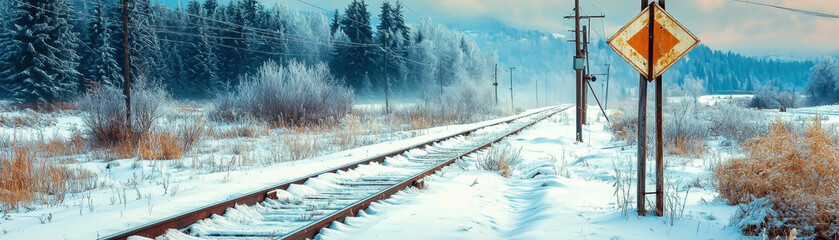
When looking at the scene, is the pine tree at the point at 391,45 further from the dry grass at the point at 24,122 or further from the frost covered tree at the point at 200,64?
the dry grass at the point at 24,122

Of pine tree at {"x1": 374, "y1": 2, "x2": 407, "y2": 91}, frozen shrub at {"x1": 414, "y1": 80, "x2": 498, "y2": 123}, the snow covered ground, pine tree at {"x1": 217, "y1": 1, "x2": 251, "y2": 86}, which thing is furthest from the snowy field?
pine tree at {"x1": 374, "y1": 2, "x2": 407, "y2": 91}

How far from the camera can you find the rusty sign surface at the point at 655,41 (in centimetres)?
517

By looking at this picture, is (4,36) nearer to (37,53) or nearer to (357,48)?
(37,53)

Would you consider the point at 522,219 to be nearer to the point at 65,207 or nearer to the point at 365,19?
the point at 65,207

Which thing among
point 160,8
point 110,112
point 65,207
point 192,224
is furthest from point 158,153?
point 160,8

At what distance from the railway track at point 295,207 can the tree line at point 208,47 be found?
3656 cm

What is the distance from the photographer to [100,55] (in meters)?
48.9

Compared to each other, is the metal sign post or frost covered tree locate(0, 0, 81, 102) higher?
frost covered tree locate(0, 0, 81, 102)

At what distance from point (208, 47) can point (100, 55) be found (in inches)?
592

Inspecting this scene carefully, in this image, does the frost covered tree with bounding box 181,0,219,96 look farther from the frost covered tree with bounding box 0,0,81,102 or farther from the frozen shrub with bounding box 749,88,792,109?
the frozen shrub with bounding box 749,88,792,109

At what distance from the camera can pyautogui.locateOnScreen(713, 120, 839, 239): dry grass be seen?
4516 mm

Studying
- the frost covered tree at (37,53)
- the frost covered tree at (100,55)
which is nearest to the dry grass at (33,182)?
the frost covered tree at (37,53)

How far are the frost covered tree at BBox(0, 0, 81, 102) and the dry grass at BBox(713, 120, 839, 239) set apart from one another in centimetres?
4664

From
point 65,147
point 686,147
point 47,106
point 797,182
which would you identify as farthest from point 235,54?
point 797,182
